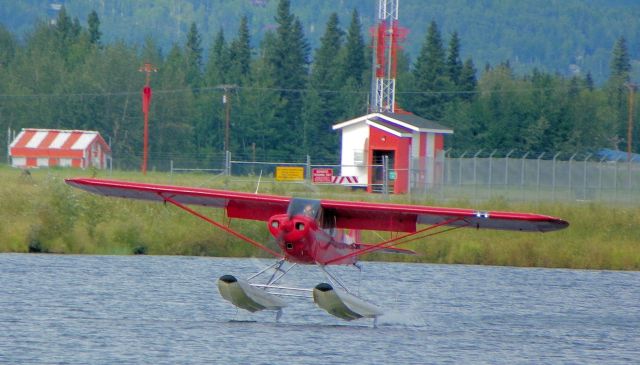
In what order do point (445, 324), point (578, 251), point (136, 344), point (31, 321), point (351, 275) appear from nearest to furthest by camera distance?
point (136, 344), point (31, 321), point (445, 324), point (351, 275), point (578, 251)

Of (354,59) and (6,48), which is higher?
(6,48)

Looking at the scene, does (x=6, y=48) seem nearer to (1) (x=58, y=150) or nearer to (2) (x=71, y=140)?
(2) (x=71, y=140)

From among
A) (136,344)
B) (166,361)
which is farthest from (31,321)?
(166,361)

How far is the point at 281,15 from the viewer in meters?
86.5

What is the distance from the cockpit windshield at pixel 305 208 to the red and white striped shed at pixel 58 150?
4908 centimetres

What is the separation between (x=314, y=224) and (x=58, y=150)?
50480 mm

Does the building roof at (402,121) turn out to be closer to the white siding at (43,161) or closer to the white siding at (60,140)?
the white siding at (60,140)

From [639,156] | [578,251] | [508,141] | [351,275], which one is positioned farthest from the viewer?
[639,156]

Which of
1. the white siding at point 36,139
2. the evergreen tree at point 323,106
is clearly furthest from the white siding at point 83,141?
the evergreen tree at point 323,106

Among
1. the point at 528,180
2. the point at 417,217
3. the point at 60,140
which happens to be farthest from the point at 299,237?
the point at 60,140

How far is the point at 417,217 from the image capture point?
1972 centimetres

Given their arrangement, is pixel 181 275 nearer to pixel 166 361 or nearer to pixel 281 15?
pixel 166 361

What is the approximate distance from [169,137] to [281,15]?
44.7 ft

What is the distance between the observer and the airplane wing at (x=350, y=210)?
61.9 ft
